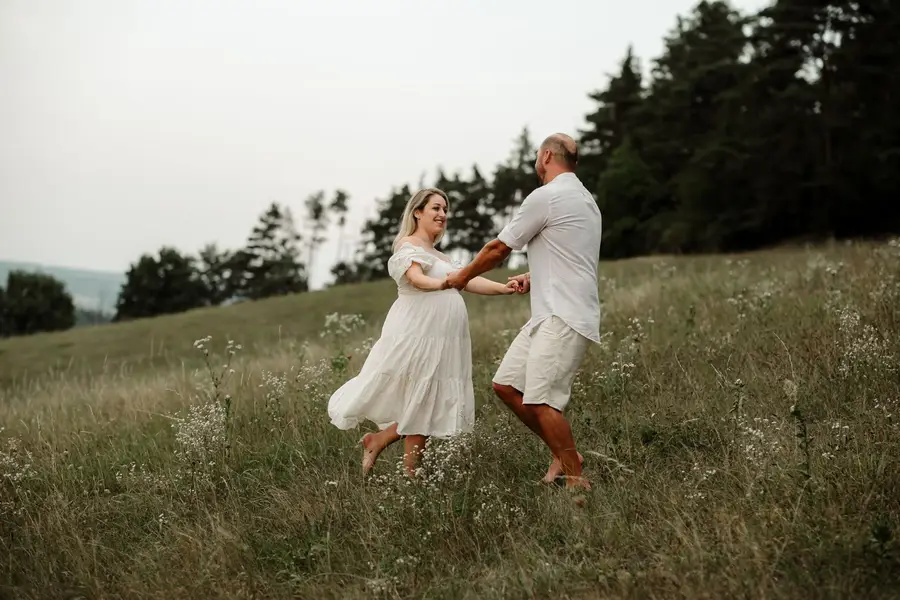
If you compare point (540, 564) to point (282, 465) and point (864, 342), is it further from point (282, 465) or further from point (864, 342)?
point (864, 342)

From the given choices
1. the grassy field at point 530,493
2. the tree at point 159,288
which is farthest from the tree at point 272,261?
the grassy field at point 530,493

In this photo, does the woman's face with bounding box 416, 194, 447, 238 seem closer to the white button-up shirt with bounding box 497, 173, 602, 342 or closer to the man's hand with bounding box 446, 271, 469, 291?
the man's hand with bounding box 446, 271, 469, 291

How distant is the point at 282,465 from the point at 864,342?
198 inches

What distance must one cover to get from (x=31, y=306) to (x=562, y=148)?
9038cm

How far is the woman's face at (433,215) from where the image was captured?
5609 mm

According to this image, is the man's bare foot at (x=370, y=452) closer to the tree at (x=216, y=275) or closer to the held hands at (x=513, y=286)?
the held hands at (x=513, y=286)

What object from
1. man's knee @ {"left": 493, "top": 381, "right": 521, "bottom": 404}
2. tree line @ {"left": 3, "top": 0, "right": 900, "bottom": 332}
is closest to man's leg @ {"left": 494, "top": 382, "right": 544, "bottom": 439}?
man's knee @ {"left": 493, "top": 381, "right": 521, "bottom": 404}

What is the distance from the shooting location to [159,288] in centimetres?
8344

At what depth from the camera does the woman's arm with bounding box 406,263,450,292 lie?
17.1 feet

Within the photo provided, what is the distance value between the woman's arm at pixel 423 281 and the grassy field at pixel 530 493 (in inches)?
44.4

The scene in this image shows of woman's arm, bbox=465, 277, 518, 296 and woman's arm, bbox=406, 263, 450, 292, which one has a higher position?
woman's arm, bbox=406, 263, 450, 292

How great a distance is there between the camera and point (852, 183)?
97.2 feet

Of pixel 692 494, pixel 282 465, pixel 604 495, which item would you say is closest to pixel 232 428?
pixel 282 465

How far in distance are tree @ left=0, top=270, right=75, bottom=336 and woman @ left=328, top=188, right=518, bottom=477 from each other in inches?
3311
